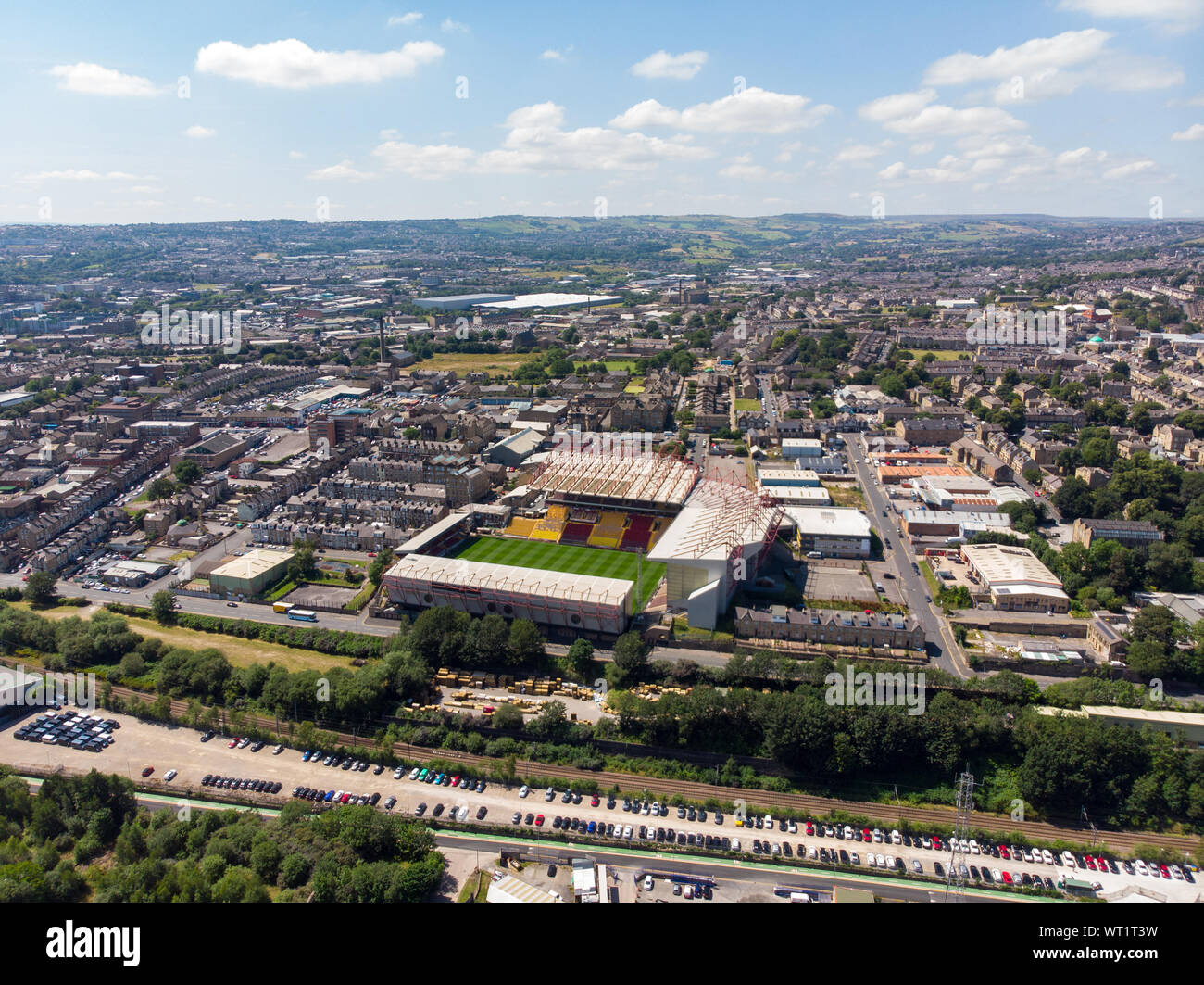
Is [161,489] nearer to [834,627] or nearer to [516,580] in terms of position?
[516,580]

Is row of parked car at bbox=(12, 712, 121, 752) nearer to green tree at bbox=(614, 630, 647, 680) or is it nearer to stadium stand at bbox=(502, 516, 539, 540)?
green tree at bbox=(614, 630, 647, 680)

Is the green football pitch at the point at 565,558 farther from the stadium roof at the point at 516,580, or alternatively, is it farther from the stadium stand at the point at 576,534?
the stadium roof at the point at 516,580

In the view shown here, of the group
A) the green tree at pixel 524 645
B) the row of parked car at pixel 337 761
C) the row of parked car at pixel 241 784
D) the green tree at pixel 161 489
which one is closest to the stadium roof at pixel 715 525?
the green tree at pixel 524 645

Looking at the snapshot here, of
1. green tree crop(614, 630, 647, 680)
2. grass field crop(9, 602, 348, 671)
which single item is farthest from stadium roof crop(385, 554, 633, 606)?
grass field crop(9, 602, 348, 671)

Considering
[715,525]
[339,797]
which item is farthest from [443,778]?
[715,525]

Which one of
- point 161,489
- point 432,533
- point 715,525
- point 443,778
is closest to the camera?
point 443,778

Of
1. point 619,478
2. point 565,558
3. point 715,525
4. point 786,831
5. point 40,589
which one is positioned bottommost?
point 786,831
